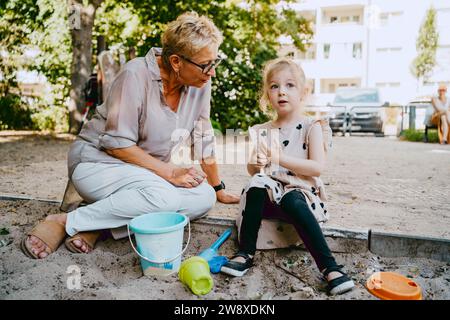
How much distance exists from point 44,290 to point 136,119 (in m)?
0.99

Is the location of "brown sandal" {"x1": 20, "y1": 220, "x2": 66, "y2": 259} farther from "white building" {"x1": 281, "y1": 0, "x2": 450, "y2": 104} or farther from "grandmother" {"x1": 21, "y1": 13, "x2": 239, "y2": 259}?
"white building" {"x1": 281, "y1": 0, "x2": 450, "y2": 104}

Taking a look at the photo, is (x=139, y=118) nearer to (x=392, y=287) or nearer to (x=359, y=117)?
(x=392, y=287)

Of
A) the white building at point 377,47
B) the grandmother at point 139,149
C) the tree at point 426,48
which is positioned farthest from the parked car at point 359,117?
the tree at point 426,48

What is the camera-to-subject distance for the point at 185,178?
7.49ft

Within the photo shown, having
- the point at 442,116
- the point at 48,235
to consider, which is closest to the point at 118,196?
the point at 48,235

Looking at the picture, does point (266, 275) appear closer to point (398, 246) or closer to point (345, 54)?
point (398, 246)

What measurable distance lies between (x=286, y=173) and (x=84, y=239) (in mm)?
1204

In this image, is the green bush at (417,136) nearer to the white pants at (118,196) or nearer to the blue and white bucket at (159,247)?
the white pants at (118,196)

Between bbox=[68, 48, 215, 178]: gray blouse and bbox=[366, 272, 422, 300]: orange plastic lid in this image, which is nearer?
bbox=[366, 272, 422, 300]: orange plastic lid

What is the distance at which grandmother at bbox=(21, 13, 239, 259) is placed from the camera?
7.07ft

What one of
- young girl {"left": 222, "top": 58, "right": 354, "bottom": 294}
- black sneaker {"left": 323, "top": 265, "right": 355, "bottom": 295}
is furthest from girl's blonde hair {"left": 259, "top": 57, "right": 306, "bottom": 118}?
black sneaker {"left": 323, "top": 265, "right": 355, "bottom": 295}

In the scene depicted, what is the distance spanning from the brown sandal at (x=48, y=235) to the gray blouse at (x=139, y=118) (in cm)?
37

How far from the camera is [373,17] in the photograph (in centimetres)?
2570

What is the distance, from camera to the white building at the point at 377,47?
25422mm
